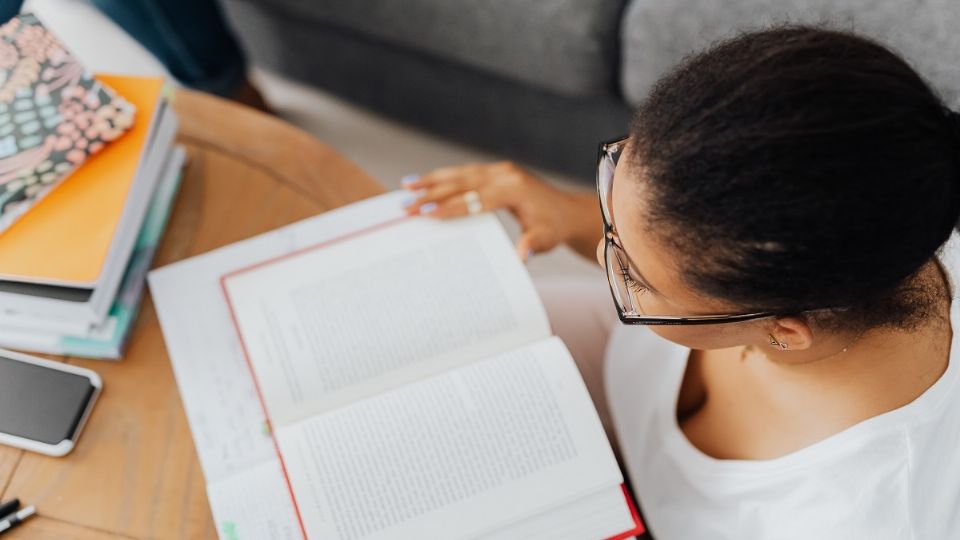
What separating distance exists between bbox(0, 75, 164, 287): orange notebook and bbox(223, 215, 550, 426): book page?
129mm

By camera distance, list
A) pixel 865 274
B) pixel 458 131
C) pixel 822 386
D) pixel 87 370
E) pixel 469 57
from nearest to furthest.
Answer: pixel 865 274, pixel 822 386, pixel 87 370, pixel 469 57, pixel 458 131

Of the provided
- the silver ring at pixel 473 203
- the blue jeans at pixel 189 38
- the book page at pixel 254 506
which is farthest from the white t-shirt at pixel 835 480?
the blue jeans at pixel 189 38

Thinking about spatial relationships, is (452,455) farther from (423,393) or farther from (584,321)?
(584,321)

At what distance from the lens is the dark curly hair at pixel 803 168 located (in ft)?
1.57

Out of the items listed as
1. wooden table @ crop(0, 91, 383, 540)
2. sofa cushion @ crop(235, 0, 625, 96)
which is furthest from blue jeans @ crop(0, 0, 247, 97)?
wooden table @ crop(0, 91, 383, 540)

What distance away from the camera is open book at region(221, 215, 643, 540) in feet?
2.32

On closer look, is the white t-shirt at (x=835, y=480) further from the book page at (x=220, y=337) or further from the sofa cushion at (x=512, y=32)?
the sofa cushion at (x=512, y=32)

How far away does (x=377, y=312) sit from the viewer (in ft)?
2.65

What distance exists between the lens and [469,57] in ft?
4.47

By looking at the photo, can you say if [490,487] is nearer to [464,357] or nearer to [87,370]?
[464,357]

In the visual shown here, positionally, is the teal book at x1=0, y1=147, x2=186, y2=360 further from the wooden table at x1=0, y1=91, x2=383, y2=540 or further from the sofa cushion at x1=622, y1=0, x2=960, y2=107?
the sofa cushion at x1=622, y1=0, x2=960, y2=107

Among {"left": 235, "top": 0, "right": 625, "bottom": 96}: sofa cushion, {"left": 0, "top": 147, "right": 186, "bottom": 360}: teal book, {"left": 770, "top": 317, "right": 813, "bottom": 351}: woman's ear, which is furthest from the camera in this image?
{"left": 235, "top": 0, "right": 625, "bottom": 96}: sofa cushion

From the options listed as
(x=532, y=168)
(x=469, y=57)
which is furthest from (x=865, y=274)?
(x=532, y=168)

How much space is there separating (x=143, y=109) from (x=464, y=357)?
0.43 metres
